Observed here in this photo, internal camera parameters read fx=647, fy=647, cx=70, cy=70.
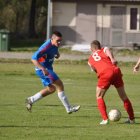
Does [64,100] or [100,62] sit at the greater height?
[100,62]

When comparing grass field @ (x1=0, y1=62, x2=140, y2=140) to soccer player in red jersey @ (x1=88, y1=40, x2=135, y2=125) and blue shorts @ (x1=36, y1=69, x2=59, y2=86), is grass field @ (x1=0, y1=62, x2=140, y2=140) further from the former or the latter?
blue shorts @ (x1=36, y1=69, x2=59, y2=86)

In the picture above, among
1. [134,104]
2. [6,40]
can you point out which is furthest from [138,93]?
[6,40]

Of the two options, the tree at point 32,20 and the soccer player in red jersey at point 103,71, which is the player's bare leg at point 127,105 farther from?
the tree at point 32,20

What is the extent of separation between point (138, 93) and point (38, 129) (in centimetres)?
951

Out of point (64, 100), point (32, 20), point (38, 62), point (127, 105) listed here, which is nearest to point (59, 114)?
point (64, 100)

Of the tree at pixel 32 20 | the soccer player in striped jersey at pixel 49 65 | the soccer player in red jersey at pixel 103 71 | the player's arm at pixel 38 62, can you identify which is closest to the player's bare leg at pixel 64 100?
the soccer player in striped jersey at pixel 49 65

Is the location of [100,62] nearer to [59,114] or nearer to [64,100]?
[64,100]

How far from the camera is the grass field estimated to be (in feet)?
37.2

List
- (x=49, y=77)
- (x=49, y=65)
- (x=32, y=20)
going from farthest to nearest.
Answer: (x=32, y=20), (x=49, y=65), (x=49, y=77)

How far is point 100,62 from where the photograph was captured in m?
13.1

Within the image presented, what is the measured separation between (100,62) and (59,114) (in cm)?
221

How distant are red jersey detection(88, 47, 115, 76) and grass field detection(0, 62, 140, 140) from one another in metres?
1.12

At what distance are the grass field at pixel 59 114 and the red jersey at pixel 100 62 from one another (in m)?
1.12

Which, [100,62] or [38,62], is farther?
[38,62]
